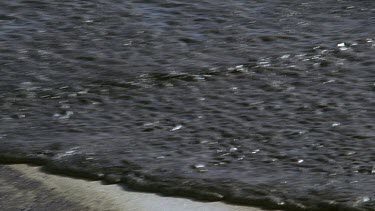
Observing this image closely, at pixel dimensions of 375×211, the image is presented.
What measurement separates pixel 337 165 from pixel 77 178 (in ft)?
2.48

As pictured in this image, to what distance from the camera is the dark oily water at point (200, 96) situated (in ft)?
10.1

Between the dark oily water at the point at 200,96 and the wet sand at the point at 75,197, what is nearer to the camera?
the wet sand at the point at 75,197

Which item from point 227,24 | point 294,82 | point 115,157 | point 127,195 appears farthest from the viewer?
point 227,24

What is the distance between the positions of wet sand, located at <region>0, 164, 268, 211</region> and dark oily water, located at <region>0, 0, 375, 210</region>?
0.19ft

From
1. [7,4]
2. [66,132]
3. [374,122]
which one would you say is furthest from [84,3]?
[374,122]

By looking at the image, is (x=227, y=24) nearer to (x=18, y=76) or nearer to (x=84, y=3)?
(x=84, y=3)

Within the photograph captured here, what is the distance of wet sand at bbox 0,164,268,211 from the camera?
9.34ft

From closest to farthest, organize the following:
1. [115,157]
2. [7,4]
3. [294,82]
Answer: [115,157], [294,82], [7,4]

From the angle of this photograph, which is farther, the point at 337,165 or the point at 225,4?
the point at 225,4

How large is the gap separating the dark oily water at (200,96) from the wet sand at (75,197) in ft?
0.19

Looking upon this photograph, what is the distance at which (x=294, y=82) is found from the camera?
3855mm

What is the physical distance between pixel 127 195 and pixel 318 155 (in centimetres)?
62

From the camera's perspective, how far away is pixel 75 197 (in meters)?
2.91

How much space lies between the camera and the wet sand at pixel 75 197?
2.85 m
